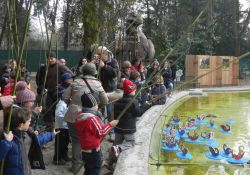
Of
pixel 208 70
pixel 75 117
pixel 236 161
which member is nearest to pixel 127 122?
pixel 75 117

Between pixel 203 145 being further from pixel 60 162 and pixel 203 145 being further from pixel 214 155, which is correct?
pixel 60 162

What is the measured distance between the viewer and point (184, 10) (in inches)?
1468

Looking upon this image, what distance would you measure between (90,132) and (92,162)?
0.31 m

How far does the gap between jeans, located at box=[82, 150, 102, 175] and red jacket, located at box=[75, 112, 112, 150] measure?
88 millimetres

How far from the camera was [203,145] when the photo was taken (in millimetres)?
7297

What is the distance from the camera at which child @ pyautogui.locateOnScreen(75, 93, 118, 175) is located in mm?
3949

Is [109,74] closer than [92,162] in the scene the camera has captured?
No

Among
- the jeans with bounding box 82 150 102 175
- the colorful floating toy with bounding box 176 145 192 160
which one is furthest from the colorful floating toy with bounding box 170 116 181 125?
the jeans with bounding box 82 150 102 175

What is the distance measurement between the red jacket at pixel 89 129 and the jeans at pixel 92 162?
88 millimetres

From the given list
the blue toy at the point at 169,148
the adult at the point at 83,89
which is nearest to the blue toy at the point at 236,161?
the blue toy at the point at 169,148

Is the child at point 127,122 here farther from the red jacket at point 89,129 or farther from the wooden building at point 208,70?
the wooden building at point 208,70

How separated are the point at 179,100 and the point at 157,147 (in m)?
7.82

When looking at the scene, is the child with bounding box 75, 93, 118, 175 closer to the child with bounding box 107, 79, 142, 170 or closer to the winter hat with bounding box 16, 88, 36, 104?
the winter hat with bounding box 16, 88, 36, 104

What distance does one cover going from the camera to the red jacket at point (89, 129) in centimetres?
394
